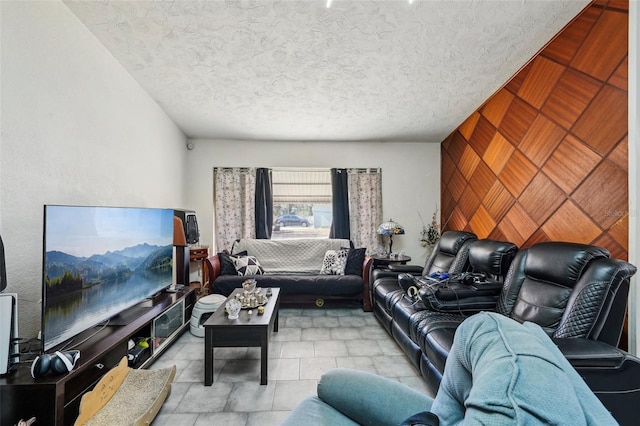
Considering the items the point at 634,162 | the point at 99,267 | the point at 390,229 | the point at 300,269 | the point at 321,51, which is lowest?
the point at 300,269

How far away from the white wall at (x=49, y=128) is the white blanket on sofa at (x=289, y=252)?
6.20 feet

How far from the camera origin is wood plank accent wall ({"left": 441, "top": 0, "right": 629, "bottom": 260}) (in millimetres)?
1865

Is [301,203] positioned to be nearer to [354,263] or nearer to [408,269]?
[354,263]

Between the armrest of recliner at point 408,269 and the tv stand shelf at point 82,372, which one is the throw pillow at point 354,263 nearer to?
the armrest of recliner at point 408,269

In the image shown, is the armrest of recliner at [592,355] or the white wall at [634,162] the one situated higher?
the white wall at [634,162]

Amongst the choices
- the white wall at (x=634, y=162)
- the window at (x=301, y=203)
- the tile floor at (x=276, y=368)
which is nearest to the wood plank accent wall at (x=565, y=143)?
the white wall at (x=634, y=162)

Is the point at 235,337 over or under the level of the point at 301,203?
under

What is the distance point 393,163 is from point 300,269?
2.36 meters

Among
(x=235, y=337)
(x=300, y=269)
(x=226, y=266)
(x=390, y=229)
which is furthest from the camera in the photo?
(x=390, y=229)

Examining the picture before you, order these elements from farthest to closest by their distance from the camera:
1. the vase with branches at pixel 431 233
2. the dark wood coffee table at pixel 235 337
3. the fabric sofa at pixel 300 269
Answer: the vase with branches at pixel 431 233
the fabric sofa at pixel 300 269
the dark wood coffee table at pixel 235 337

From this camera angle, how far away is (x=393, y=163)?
15.8ft

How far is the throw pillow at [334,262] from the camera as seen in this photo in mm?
3918

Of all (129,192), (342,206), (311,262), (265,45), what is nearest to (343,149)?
(342,206)

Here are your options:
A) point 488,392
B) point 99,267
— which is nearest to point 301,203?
point 99,267
